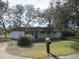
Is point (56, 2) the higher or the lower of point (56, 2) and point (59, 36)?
the higher

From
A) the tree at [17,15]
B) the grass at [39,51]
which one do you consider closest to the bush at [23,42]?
the grass at [39,51]

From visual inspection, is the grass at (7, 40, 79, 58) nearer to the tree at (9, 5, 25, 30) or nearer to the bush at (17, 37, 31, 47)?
the bush at (17, 37, 31, 47)

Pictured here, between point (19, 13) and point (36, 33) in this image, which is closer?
point (36, 33)

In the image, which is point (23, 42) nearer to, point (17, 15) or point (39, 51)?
point (39, 51)

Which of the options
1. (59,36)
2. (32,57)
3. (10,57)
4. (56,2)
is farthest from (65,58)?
(56,2)

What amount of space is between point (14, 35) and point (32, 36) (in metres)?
2.92

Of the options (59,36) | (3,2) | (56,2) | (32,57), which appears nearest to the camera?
(32,57)

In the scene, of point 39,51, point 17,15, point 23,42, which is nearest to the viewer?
point 39,51

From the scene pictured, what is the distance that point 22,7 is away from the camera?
64.9 m

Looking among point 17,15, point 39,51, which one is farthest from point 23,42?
point 17,15

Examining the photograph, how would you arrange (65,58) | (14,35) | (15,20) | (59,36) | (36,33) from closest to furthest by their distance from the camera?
1. (65,58)
2. (14,35)
3. (36,33)
4. (59,36)
5. (15,20)

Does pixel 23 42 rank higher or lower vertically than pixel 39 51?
higher

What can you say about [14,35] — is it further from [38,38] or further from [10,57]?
[10,57]

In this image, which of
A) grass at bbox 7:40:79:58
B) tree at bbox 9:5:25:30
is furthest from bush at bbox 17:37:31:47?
tree at bbox 9:5:25:30
